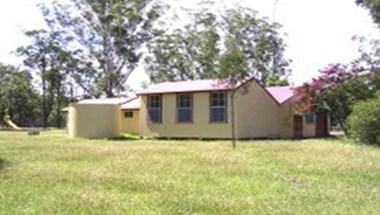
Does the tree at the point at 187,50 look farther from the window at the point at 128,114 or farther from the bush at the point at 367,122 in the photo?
the bush at the point at 367,122

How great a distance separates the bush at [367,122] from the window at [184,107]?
32.0 feet

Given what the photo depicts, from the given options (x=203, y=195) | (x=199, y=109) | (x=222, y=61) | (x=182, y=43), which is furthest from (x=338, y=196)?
(x=182, y=43)

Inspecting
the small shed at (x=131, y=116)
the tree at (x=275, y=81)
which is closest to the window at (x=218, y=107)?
the small shed at (x=131, y=116)

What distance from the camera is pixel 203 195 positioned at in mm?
11680

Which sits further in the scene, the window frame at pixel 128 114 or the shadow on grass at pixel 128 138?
the window frame at pixel 128 114

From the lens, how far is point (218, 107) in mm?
34031

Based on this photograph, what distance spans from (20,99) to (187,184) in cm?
5840

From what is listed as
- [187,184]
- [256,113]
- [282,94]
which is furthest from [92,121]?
[187,184]

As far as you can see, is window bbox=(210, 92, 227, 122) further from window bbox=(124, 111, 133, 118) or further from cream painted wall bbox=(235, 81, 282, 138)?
window bbox=(124, 111, 133, 118)

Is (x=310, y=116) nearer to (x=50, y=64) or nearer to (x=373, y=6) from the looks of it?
(x=373, y=6)

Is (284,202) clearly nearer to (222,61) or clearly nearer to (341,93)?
(222,61)

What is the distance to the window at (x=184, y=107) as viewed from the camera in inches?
1388

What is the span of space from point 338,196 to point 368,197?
56 centimetres

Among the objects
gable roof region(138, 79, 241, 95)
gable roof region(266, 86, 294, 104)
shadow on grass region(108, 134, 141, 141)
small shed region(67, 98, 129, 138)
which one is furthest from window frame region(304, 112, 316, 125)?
small shed region(67, 98, 129, 138)
